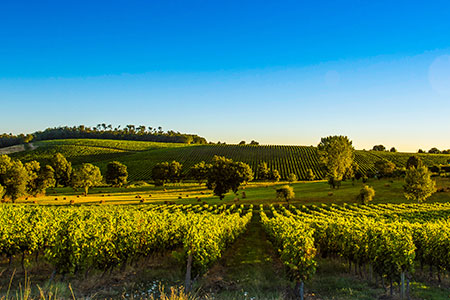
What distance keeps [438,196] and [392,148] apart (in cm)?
13570

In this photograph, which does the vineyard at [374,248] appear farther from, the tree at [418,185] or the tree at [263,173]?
the tree at [263,173]

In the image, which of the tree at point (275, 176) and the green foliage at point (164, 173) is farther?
the tree at point (275, 176)

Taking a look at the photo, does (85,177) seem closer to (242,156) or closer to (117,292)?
(117,292)

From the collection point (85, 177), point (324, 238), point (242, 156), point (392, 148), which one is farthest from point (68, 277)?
point (392, 148)

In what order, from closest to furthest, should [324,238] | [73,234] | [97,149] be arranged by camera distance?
[73,234], [324,238], [97,149]

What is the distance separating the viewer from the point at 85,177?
74.1 metres

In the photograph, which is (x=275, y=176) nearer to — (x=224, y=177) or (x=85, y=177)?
(x=224, y=177)

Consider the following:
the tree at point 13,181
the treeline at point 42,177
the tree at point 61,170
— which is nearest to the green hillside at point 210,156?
the treeline at point 42,177

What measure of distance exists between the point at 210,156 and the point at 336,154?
70332 millimetres

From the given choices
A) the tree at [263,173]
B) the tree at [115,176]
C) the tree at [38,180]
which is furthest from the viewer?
the tree at [263,173]

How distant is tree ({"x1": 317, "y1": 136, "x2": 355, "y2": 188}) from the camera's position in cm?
8775

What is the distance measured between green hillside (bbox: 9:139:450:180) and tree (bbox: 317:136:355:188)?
71.3ft

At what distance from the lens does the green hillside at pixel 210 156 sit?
123062mm

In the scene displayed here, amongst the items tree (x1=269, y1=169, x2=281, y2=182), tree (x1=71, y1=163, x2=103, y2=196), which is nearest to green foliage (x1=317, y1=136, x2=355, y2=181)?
tree (x1=269, y1=169, x2=281, y2=182)
